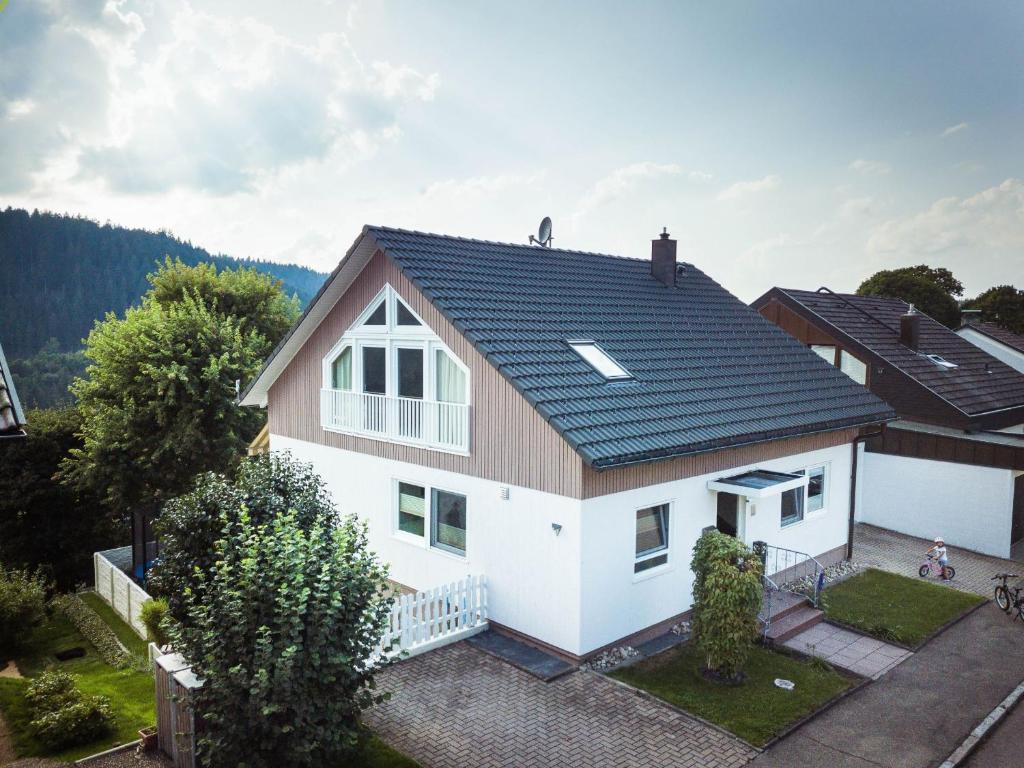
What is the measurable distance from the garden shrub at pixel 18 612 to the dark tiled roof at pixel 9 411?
1263 cm

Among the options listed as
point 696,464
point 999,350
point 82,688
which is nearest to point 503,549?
point 696,464

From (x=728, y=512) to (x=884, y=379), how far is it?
37.4 ft

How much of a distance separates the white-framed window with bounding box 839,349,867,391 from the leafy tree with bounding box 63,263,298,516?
730 inches

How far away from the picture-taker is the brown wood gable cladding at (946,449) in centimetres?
1731

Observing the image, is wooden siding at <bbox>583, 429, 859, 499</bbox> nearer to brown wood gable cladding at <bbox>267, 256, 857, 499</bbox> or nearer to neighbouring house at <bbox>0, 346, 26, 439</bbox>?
brown wood gable cladding at <bbox>267, 256, 857, 499</bbox>

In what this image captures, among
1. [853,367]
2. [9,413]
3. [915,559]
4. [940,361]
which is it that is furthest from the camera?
[940,361]

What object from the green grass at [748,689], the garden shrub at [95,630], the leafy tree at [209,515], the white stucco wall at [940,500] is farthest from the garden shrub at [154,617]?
the white stucco wall at [940,500]

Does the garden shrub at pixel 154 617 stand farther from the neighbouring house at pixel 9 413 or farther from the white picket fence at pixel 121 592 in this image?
the neighbouring house at pixel 9 413

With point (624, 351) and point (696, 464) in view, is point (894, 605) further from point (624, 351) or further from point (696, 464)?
point (624, 351)

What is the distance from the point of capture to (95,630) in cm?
1795

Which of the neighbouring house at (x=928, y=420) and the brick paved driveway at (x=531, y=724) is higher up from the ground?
the neighbouring house at (x=928, y=420)

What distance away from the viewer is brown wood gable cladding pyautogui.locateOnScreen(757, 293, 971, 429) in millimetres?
20656

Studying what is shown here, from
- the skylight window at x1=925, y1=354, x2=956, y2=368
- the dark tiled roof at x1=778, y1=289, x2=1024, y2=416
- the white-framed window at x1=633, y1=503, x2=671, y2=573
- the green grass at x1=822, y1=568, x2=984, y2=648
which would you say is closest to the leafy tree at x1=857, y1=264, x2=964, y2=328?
the dark tiled roof at x1=778, y1=289, x2=1024, y2=416

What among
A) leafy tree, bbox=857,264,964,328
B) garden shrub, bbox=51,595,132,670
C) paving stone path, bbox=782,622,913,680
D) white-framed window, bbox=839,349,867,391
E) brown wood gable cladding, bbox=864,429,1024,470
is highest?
leafy tree, bbox=857,264,964,328
